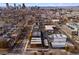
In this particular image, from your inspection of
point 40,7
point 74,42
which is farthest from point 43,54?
point 40,7

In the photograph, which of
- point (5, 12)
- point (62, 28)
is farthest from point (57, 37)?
point (5, 12)

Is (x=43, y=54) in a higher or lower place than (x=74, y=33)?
lower

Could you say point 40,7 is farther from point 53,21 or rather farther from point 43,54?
point 43,54
